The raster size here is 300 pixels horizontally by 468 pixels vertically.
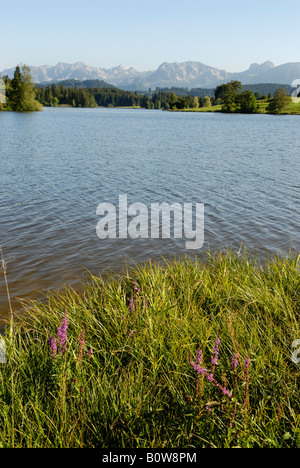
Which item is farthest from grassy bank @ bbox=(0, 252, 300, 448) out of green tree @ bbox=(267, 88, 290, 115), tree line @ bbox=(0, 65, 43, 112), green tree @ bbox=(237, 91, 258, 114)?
green tree @ bbox=(237, 91, 258, 114)

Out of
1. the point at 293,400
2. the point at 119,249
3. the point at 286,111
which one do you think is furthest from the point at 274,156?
the point at 286,111

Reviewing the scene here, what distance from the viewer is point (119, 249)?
1162 centimetres

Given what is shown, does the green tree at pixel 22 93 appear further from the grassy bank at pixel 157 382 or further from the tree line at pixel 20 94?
the grassy bank at pixel 157 382

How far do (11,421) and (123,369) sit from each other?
1.36m

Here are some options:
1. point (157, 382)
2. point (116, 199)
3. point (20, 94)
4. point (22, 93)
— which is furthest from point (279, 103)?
point (157, 382)

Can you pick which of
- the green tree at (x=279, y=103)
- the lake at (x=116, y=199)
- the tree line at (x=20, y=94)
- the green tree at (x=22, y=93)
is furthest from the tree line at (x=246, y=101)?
the lake at (x=116, y=199)

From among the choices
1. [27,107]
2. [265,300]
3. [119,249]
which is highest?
[27,107]

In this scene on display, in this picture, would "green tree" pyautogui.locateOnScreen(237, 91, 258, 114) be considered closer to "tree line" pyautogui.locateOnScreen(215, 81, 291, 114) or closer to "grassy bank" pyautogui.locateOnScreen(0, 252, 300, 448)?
"tree line" pyautogui.locateOnScreen(215, 81, 291, 114)

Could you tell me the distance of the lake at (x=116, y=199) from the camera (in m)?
10.7

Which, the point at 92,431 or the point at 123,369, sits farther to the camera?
the point at 123,369

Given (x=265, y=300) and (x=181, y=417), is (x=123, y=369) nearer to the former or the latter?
(x=181, y=417)

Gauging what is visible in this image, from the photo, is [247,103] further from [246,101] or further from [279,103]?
[279,103]

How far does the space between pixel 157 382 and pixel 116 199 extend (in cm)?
1426

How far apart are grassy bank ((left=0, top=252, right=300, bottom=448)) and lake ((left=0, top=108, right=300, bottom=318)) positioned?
12.1 ft
